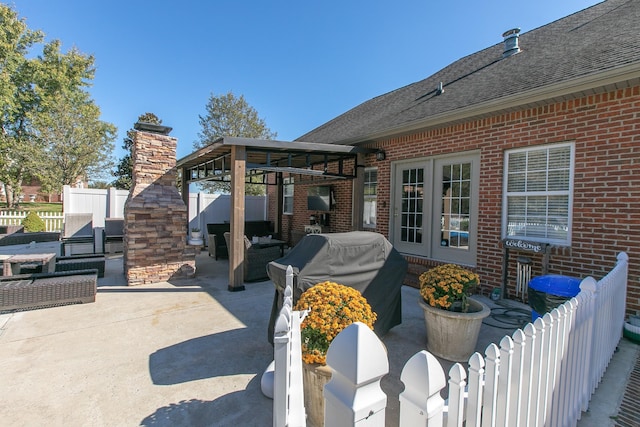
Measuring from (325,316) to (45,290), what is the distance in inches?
198

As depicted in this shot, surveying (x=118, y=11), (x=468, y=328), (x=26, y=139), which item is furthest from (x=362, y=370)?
(x=26, y=139)

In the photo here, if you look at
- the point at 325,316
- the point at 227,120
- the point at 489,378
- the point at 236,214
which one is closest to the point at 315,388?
the point at 325,316

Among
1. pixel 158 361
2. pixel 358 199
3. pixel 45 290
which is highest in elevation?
pixel 358 199

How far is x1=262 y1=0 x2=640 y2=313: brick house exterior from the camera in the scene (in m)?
4.04

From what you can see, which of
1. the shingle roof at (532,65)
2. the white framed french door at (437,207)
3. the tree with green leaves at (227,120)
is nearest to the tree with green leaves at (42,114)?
the tree with green leaves at (227,120)

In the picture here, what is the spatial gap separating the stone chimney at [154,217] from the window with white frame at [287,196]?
5127 millimetres

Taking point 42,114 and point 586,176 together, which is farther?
point 42,114

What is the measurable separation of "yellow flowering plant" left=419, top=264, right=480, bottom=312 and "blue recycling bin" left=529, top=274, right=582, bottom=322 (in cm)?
73

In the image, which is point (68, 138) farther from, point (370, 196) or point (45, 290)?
point (370, 196)

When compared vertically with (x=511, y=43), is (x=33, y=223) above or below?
below

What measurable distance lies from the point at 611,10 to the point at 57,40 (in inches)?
1122

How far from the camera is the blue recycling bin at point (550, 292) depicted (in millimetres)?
3232

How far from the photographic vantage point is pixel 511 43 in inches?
283

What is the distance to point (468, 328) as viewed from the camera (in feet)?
10.7
